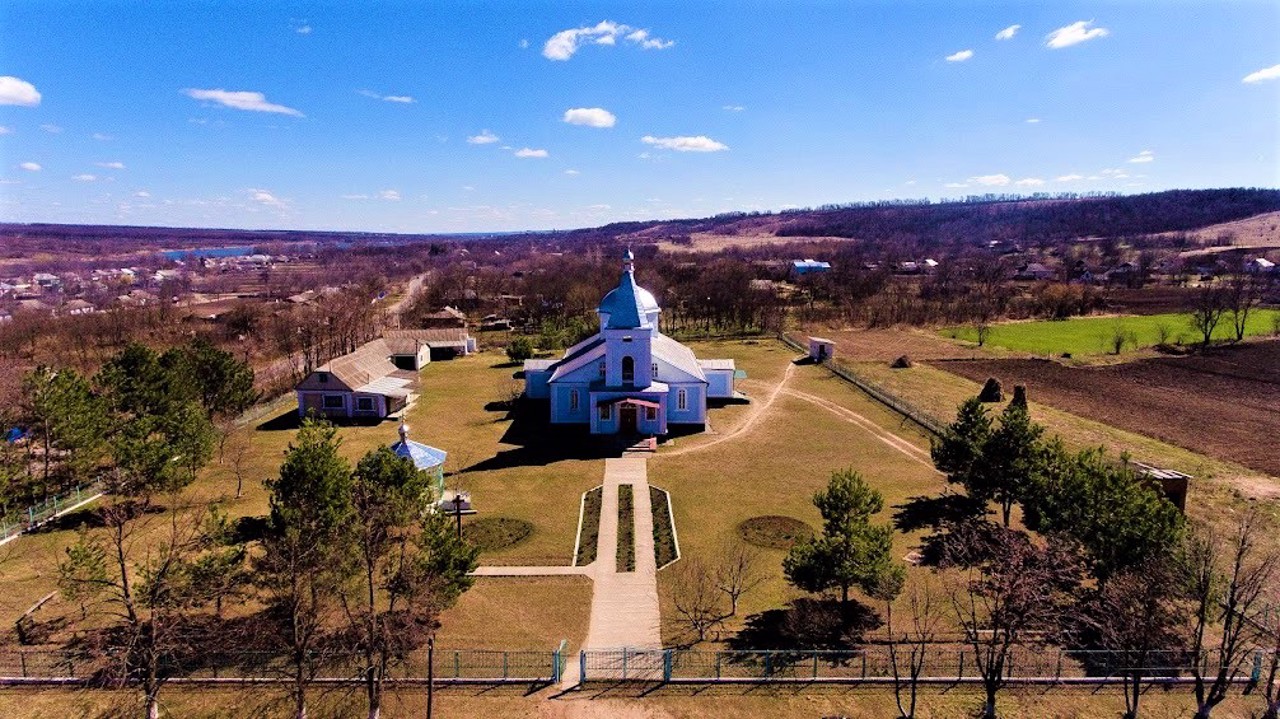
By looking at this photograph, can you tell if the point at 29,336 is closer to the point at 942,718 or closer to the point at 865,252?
the point at 942,718

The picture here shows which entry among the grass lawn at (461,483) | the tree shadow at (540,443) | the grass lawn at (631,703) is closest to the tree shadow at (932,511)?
the grass lawn at (631,703)

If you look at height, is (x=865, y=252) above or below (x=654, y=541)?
above

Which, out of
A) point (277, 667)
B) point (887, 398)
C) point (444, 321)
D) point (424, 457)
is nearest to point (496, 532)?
point (424, 457)

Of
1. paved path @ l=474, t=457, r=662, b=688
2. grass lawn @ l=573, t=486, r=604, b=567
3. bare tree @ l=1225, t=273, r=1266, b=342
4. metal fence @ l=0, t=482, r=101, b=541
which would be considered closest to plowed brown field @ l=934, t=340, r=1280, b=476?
bare tree @ l=1225, t=273, r=1266, b=342

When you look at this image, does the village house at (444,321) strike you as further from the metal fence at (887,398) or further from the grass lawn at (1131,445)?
the grass lawn at (1131,445)

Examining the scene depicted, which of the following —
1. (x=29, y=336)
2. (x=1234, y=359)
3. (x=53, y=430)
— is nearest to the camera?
(x=53, y=430)

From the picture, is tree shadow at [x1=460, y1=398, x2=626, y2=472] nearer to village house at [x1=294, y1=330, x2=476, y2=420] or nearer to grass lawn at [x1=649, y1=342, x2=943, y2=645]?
grass lawn at [x1=649, y1=342, x2=943, y2=645]

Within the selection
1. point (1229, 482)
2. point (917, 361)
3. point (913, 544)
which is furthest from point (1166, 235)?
point (913, 544)

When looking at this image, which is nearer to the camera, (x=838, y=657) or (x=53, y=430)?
(x=838, y=657)
